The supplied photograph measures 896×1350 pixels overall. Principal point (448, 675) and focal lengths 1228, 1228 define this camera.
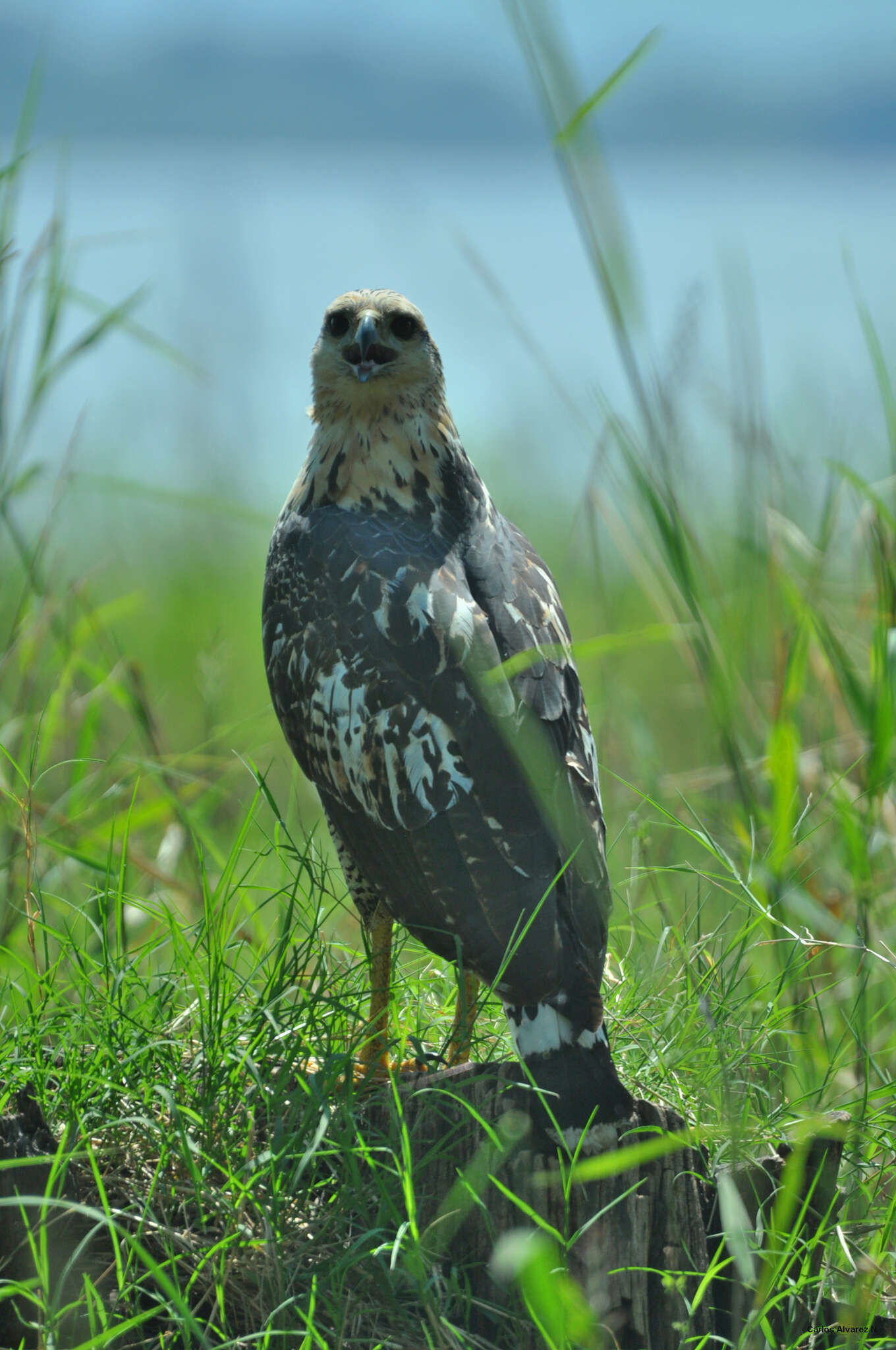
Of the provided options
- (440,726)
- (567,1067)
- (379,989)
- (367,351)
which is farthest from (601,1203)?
(367,351)

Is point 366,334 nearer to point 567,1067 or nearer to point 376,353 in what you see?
point 376,353

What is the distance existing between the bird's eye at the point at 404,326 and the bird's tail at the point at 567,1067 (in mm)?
2248

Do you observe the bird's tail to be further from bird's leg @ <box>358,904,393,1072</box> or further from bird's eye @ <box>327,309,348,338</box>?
bird's eye @ <box>327,309,348,338</box>

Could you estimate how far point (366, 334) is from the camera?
154 inches

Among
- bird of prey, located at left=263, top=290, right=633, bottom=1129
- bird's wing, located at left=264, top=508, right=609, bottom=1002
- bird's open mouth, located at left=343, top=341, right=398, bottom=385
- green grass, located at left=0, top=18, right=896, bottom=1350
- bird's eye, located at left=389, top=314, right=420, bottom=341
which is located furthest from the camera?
bird's eye, located at left=389, top=314, right=420, bottom=341

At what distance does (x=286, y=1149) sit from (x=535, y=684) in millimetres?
1388

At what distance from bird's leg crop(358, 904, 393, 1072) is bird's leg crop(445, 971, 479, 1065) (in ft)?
0.58

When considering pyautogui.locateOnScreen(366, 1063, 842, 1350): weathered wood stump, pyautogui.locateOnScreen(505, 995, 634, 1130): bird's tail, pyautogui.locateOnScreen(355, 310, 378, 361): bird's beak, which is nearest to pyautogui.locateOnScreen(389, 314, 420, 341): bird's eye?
pyautogui.locateOnScreen(355, 310, 378, 361): bird's beak

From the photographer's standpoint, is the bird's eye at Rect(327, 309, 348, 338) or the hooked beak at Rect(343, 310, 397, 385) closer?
the hooked beak at Rect(343, 310, 397, 385)

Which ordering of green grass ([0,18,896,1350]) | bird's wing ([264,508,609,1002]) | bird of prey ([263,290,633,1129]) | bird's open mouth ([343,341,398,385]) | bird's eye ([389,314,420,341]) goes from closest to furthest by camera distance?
green grass ([0,18,896,1350]), bird of prey ([263,290,633,1129]), bird's wing ([264,508,609,1002]), bird's open mouth ([343,341,398,385]), bird's eye ([389,314,420,341])

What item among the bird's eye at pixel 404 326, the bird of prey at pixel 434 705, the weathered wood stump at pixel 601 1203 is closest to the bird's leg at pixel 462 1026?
the bird of prey at pixel 434 705

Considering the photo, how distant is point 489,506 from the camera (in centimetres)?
412

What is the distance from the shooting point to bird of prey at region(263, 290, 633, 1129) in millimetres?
3021

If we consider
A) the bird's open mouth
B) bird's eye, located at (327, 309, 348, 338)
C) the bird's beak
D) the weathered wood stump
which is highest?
bird's eye, located at (327, 309, 348, 338)
